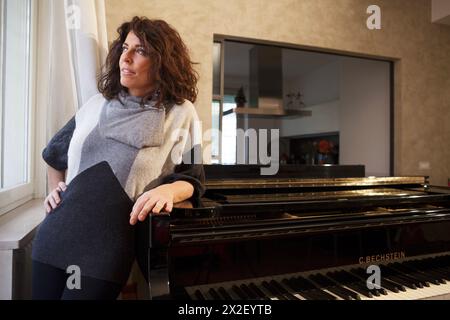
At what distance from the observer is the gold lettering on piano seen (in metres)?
1.01

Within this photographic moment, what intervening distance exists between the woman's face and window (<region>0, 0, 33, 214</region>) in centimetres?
65

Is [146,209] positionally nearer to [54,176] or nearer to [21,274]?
[54,176]

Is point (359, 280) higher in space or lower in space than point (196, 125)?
lower

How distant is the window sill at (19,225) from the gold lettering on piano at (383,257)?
1.08 m

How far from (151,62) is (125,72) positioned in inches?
3.3

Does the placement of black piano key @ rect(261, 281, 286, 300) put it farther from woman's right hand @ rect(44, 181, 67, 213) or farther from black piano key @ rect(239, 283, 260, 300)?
woman's right hand @ rect(44, 181, 67, 213)

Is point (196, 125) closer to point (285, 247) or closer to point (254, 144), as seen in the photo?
point (285, 247)

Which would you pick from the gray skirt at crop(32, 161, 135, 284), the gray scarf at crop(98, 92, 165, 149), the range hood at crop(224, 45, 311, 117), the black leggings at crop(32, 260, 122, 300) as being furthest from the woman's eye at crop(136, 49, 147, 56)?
the range hood at crop(224, 45, 311, 117)

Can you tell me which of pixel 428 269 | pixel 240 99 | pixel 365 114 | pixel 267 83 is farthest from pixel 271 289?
pixel 365 114

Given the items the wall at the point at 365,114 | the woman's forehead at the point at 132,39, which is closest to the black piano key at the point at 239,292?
the woman's forehead at the point at 132,39

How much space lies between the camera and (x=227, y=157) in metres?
2.23

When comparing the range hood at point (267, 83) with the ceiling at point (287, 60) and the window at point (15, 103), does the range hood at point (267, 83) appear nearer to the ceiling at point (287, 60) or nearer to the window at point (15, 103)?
the ceiling at point (287, 60)

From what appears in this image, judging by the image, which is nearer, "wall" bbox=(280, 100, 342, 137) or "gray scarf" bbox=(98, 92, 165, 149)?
"gray scarf" bbox=(98, 92, 165, 149)

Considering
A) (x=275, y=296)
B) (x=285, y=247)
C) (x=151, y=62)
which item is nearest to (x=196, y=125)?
(x=151, y=62)
